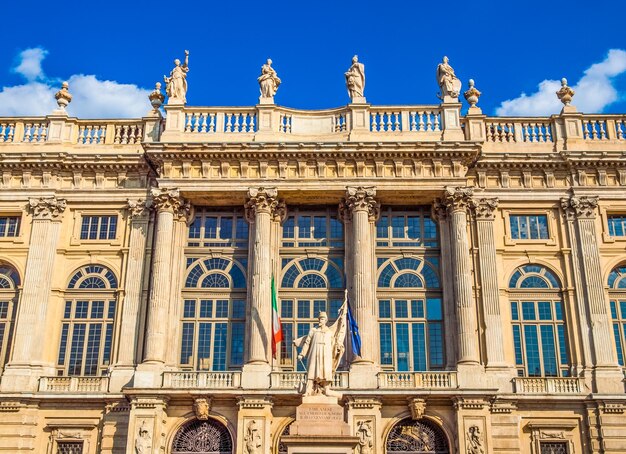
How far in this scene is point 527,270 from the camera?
93.7 ft

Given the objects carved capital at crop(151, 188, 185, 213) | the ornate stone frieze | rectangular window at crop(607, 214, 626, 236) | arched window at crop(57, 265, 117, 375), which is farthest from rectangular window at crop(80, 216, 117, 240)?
rectangular window at crop(607, 214, 626, 236)

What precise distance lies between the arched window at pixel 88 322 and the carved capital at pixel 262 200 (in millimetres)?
5508

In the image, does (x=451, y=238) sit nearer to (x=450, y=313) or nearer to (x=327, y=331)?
(x=450, y=313)

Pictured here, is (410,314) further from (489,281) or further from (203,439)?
(203,439)

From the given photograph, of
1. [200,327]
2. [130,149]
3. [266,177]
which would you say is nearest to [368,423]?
[200,327]

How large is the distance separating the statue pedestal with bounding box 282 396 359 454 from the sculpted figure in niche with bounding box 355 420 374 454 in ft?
26.0

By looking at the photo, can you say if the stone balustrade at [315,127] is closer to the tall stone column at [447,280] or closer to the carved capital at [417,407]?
the tall stone column at [447,280]

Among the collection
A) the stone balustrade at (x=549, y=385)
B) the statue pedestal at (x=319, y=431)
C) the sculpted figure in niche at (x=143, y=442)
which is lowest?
the statue pedestal at (x=319, y=431)

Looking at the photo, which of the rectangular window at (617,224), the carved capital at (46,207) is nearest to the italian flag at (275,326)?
the carved capital at (46,207)

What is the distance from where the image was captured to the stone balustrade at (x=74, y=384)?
26.6 m

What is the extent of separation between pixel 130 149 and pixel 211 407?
10.3 metres

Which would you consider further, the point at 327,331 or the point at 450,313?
the point at 450,313

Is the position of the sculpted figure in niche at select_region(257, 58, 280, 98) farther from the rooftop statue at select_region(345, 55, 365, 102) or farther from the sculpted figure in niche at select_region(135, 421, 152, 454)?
the sculpted figure in niche at select_region(135, 421, 152, 454)

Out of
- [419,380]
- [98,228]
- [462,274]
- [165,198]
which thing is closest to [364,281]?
[462,274]
